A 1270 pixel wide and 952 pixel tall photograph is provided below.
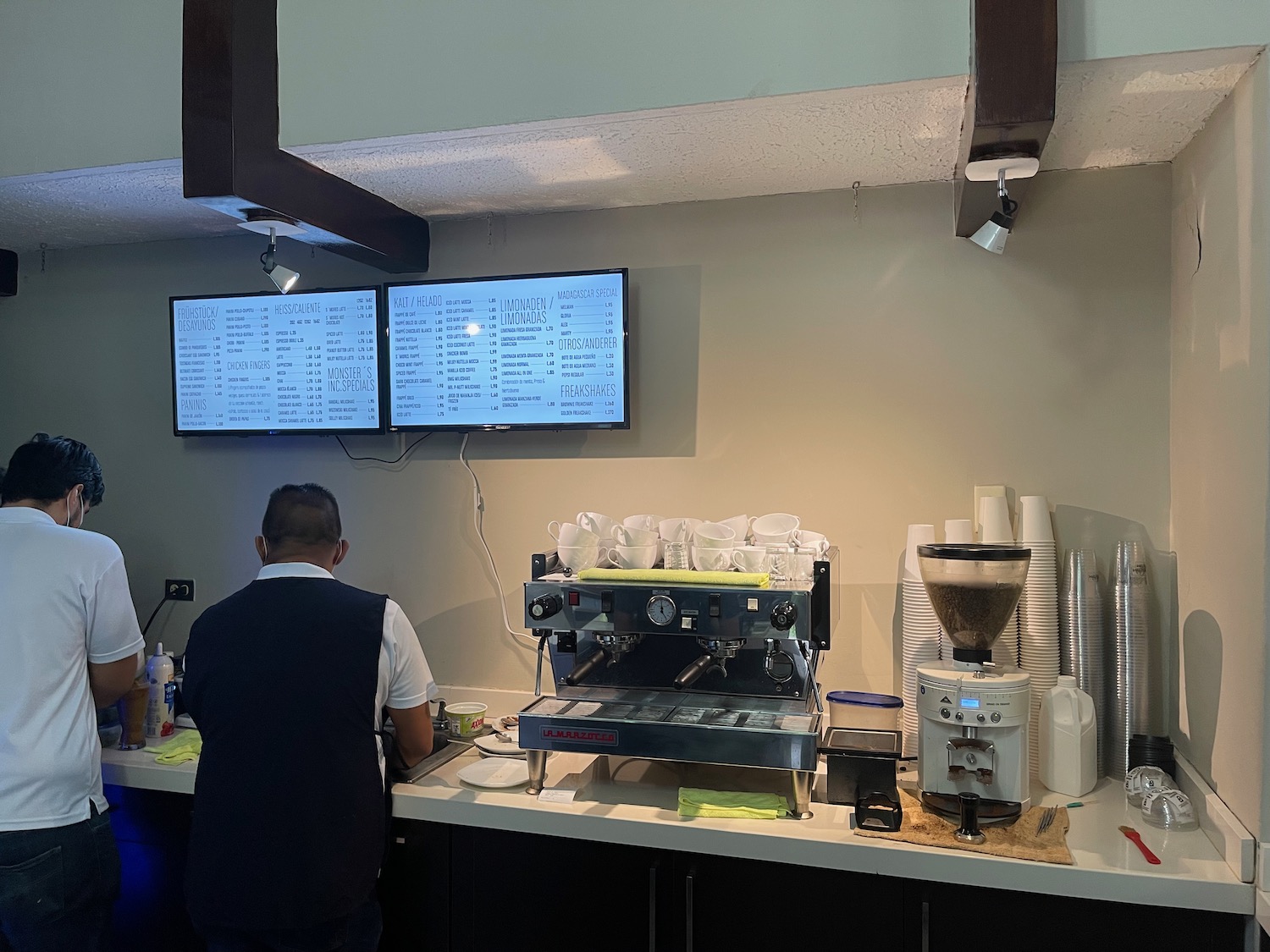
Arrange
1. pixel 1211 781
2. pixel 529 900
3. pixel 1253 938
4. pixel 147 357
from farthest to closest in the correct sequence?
pixel 147 357
pixel 529 900
pixel 1211 781
pixel 1253 938

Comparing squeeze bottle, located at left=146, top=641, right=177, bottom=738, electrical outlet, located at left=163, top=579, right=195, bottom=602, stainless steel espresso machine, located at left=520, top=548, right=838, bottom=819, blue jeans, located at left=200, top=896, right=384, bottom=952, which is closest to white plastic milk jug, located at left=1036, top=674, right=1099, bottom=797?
stainless steel espresso machine, located at left=520, top=548, right=838, bottom=819

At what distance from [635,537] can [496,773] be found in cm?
67

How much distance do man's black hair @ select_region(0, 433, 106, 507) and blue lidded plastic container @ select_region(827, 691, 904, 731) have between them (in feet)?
6.37

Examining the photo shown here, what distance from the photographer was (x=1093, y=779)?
219cm

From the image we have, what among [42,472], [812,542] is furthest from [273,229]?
[812,542]

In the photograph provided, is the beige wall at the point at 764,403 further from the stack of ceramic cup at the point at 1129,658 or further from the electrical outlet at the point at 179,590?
the stack of ceramic cup at the point at 1129,658

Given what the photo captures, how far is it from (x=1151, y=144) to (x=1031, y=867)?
1621mm

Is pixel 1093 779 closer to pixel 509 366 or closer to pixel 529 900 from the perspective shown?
pixel 529 900

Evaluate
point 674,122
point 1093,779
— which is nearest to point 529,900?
point 1093,779

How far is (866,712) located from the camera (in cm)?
222

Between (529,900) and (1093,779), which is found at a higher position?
(1093,779)

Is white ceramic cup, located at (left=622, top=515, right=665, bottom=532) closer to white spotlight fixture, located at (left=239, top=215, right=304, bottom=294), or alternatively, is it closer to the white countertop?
the white countertop

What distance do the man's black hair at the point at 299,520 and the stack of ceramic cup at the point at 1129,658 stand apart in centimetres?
186

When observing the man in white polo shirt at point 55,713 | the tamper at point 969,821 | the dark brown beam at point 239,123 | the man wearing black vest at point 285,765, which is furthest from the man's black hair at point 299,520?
the tamper at point 969,821
